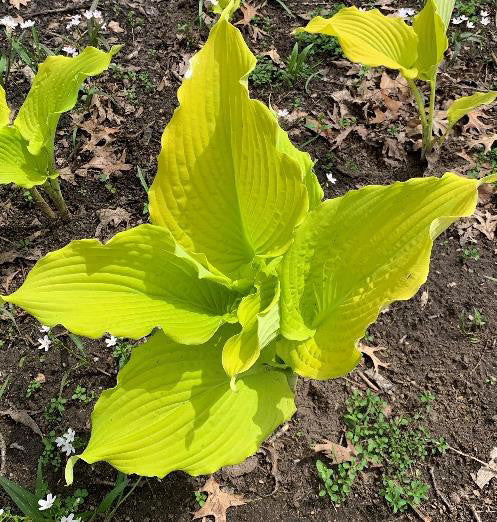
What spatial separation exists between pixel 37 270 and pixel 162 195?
412 mm

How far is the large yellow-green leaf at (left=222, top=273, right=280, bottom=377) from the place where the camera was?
1456mm

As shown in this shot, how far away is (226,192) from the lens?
1699mm

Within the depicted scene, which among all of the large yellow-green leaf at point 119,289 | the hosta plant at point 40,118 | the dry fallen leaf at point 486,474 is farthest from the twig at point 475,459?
the hosta plant at point 40,118

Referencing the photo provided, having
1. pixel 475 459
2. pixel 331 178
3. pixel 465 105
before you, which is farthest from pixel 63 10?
pixel 475 459

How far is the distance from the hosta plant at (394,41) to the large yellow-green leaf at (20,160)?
124 cm

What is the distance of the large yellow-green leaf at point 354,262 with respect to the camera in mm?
1418

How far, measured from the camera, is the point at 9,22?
321 cm

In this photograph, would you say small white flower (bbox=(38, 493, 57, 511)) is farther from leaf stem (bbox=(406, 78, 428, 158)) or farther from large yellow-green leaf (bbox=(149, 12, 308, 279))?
leaf stem (bbox=(406, 78, 428, 158))

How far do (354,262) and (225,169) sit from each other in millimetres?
460

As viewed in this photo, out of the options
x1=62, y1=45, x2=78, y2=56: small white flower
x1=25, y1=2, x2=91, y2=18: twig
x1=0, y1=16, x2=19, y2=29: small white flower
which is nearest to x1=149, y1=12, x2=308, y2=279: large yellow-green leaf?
x1=62, y1=45, x2=78, y2=56: small white flower

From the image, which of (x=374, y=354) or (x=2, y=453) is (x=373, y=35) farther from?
(x=2, y=453)

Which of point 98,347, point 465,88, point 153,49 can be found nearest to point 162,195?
point 98,347

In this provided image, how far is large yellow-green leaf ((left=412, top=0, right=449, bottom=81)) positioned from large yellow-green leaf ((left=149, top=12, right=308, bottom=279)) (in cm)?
96

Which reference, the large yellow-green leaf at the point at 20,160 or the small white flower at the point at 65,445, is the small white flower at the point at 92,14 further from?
the small white flower at the point at 65,445
